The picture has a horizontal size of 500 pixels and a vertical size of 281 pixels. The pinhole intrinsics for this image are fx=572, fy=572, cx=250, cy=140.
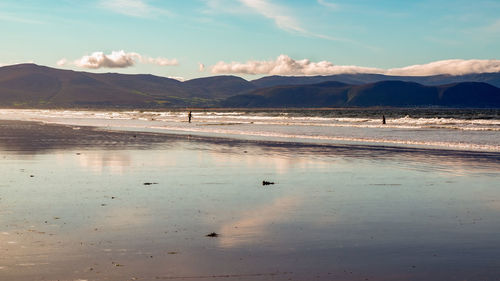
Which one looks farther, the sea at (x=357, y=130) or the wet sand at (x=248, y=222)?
the sea at (x=357, y=130)

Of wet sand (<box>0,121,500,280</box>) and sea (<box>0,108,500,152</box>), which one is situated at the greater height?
wet sand (<box>0,121,500,280</box>)

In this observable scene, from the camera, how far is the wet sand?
347 inches

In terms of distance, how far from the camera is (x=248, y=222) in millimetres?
12266

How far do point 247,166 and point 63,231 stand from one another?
13376 mm

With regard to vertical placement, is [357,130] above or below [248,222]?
below

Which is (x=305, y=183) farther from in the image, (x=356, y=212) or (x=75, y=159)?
(x=75, y=159)

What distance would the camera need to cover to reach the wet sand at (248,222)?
28.9ft

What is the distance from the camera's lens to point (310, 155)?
97.2ft

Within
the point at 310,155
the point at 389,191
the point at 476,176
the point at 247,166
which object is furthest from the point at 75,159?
the point at 476,176

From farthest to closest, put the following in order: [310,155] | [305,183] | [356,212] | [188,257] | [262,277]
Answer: [310,155] < [305,183] < [356,212] < [188,257] < [262,277]

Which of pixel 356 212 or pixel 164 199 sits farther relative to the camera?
pixel 164 199

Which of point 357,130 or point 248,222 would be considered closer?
point 248,222

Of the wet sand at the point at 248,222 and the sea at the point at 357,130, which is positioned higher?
the wet sand at the point at 248,222

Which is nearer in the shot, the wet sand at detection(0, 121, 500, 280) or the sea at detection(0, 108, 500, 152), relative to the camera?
the wet sand at detection(0, 121, 500, 280)
